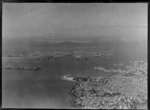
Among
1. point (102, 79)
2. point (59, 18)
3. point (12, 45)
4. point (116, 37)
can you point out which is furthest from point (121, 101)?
point (12, 45)

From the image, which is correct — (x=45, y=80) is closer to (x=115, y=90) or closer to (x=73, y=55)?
(x=73, y=55)

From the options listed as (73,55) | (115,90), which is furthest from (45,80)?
(115,90)

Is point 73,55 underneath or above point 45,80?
above

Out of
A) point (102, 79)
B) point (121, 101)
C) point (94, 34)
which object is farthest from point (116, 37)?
Result: point (121, 101)

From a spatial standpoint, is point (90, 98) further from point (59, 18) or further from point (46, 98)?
point (59, 18)

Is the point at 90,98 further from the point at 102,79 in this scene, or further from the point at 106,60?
the point at 106,60

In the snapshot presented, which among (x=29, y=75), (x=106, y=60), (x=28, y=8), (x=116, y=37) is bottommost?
(x=29, y=75)

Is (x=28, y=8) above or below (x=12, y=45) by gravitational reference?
above
